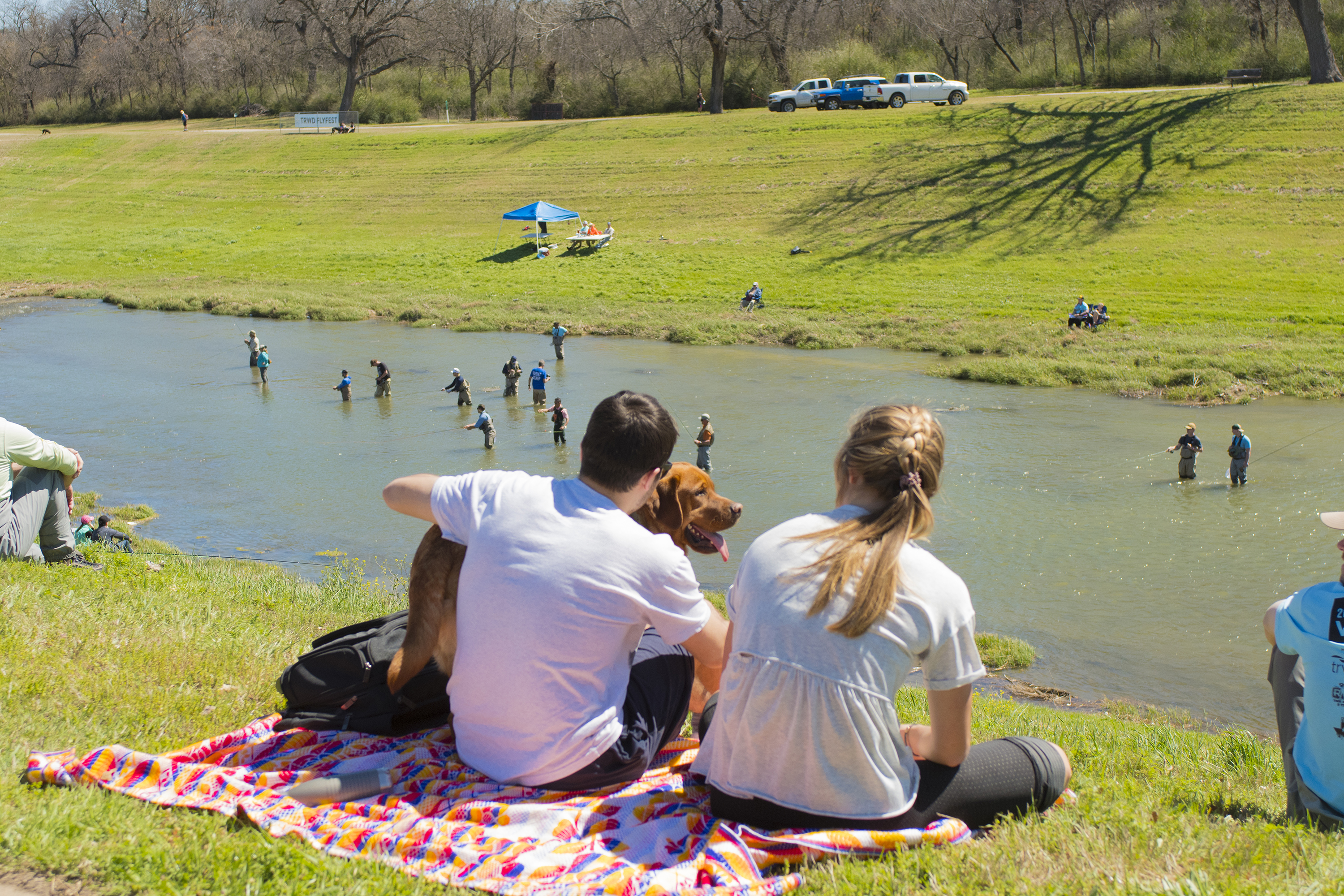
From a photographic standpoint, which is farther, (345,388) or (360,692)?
(345,388)

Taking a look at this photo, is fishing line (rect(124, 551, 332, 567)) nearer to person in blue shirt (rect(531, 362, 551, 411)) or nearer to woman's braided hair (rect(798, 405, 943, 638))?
person in blue shirt (rect(531, 362, 551, 411))

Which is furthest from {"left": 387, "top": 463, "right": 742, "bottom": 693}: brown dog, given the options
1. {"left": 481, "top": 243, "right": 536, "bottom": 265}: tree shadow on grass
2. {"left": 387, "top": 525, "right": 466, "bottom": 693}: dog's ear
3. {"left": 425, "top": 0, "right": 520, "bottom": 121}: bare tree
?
{"left": 425, "top": 0, "right": 520, "bottom": 121}: bare tree

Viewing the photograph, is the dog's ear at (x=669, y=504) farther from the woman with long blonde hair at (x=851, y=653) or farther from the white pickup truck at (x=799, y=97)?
the white pickup truck at (x=799, y=97)

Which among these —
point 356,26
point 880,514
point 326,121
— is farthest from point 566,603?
point 356,26

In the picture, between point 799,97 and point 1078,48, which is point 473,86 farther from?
point 1078,48

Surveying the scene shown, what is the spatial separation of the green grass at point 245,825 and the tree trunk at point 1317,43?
49.3m

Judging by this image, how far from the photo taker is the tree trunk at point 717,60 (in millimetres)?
59656

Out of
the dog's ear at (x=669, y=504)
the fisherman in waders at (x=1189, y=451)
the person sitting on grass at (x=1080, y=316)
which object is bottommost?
the fisherman in waders at (x=1189, y=451)

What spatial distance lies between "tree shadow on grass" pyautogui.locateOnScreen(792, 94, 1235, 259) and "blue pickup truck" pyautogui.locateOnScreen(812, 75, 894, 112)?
25.5 feet

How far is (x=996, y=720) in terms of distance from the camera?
279 inches

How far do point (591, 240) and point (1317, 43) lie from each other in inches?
1310

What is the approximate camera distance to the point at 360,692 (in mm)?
4219

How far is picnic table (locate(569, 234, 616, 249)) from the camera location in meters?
42.7

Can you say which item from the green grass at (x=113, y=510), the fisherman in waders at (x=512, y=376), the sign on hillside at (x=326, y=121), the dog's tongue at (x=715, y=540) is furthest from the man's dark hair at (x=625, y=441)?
the sign on hillside at (x=326, y=121)
